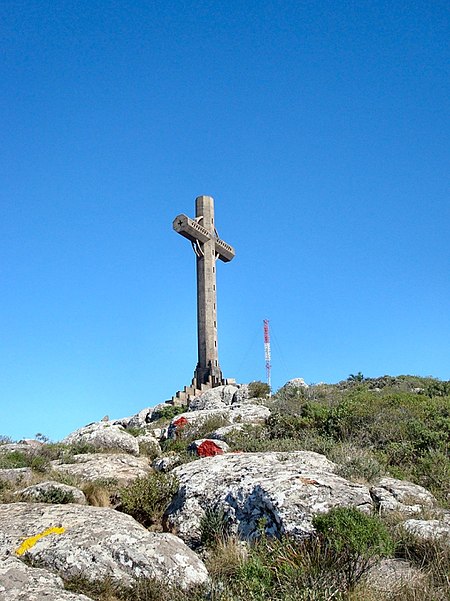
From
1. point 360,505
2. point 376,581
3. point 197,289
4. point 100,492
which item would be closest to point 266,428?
point 100,492

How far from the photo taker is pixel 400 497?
8.53 metres

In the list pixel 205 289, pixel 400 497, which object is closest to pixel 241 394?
pixel 205 289

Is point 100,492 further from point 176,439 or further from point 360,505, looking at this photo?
point 176,439

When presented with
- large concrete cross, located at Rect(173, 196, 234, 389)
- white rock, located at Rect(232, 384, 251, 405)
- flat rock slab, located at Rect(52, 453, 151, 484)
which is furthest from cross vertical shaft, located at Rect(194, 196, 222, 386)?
flat rock slab, located at Rect(52, 453, 151, 484)

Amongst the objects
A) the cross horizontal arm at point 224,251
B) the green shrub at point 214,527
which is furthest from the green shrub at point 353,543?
the cross horizontal arm at point 224,251

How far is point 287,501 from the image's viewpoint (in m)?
7.41

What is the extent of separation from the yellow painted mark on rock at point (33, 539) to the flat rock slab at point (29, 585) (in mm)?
344

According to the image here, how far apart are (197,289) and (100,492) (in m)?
25.7

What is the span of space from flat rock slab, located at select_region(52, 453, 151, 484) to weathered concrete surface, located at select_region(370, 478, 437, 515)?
4872mm

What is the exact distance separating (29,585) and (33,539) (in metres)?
1.19

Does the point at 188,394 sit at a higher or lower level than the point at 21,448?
higher

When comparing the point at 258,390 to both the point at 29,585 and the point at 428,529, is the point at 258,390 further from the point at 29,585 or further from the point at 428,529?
the point at 29,585

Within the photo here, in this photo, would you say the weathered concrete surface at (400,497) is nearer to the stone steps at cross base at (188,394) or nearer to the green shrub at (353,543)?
the green shrub at (353,543)

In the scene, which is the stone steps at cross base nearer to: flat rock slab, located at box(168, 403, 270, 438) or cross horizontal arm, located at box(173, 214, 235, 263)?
cross horizontal arm, located at box(173, 214, 235, 263)
